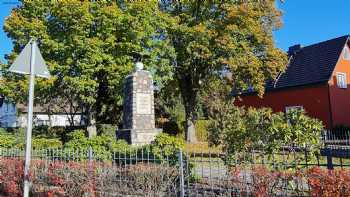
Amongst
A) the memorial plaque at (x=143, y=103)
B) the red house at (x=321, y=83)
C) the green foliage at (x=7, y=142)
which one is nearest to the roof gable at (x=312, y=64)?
the red house at (x=321, y=83)

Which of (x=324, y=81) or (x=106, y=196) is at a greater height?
(x=324, y=81)

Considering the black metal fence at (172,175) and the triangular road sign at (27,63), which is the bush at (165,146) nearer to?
the black metal fence at (172,175)

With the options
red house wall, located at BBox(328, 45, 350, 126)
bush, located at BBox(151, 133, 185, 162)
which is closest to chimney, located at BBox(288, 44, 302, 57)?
red house wall, located at BBox(328, 45, 350, 126)

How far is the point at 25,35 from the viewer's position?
2452 centimetres

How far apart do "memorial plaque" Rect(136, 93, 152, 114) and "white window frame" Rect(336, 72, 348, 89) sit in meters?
22.7

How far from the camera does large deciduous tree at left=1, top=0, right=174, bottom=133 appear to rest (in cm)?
2381

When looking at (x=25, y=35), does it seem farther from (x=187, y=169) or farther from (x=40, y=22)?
(x=187, y=169)

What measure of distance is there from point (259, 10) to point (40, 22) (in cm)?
1412

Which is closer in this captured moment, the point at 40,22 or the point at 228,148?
the point at 228,148

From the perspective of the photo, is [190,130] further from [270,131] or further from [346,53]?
[270,131]

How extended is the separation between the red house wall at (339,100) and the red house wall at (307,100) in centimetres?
44

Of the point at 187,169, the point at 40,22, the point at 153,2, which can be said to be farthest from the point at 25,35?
the point at 187,169

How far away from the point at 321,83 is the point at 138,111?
21.3m

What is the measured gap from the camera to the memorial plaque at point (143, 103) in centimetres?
1498
